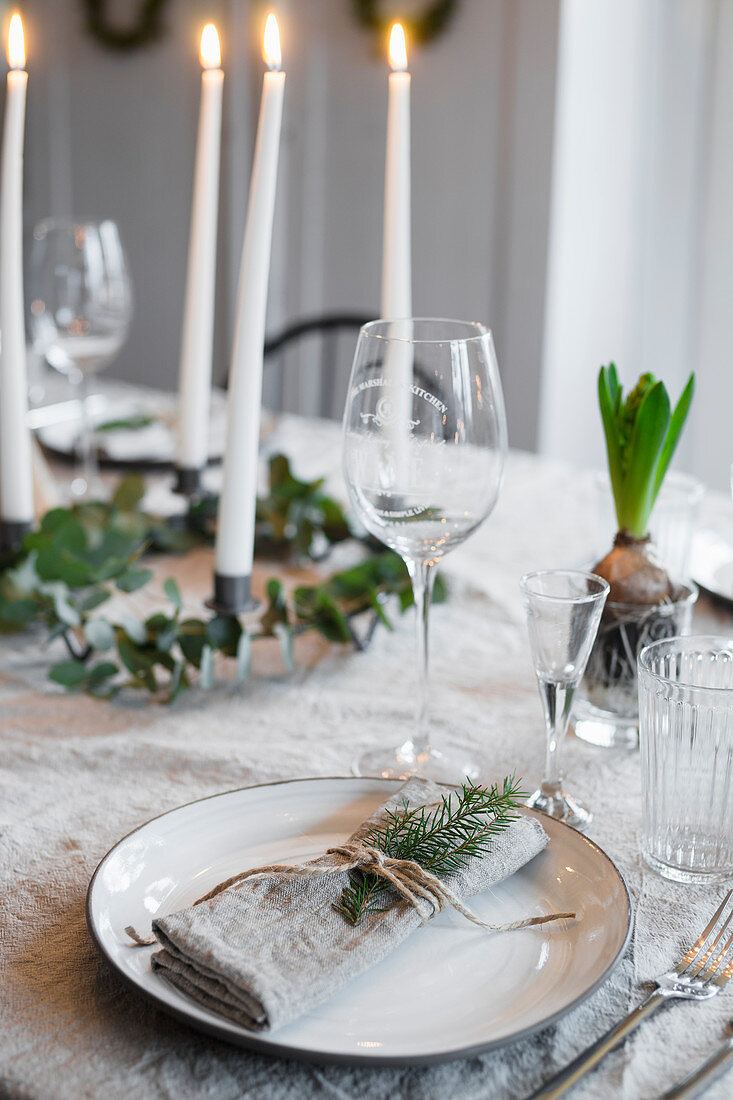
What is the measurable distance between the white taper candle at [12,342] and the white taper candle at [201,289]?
0.14 m

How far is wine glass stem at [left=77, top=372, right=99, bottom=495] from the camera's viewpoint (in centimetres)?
116

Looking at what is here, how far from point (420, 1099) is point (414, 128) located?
2.81 m

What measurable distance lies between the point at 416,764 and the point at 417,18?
2537mm

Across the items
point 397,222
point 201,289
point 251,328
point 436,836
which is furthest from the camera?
point 201,289

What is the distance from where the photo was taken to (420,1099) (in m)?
0.41

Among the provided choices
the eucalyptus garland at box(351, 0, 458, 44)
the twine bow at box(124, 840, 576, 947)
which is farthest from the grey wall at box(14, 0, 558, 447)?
the twine bow at box(124, 840, 576, 947)

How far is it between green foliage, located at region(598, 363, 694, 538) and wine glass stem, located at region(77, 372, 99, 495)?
2.08ft

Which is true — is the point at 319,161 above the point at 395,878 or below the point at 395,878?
above

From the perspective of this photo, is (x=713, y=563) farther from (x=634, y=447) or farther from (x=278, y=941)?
(x=278, y=941)

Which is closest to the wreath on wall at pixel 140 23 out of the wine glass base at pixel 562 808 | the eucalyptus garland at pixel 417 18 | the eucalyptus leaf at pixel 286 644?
the eucalyptus garland at pixel 417 18

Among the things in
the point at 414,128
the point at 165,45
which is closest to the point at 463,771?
the point at 414,128

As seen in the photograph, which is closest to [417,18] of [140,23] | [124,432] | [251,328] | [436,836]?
[140,23]

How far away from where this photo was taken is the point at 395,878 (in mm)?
489

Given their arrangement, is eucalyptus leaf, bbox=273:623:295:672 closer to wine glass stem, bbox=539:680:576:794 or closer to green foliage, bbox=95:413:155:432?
wine glass stem, bbox=539:680:576:794
